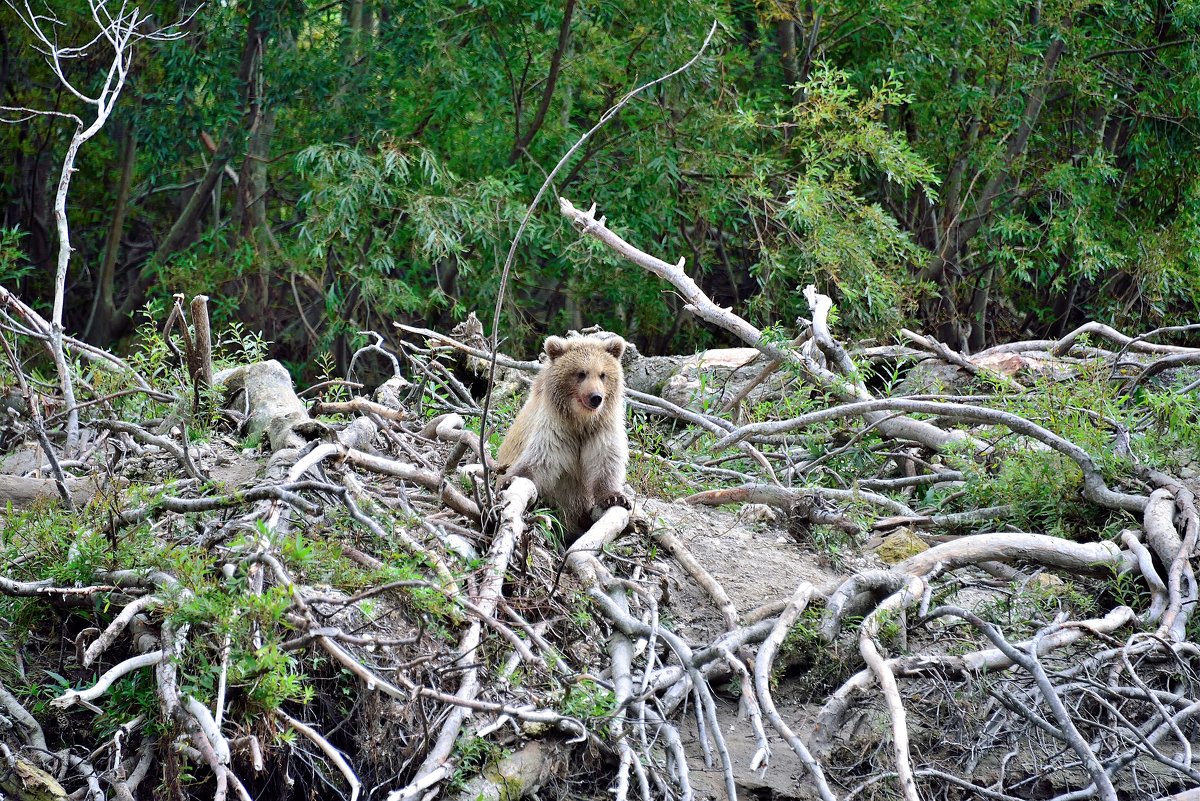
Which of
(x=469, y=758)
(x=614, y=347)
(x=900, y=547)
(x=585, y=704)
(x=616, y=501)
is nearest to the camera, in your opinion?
(x=469, y=758)

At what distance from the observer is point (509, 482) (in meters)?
5.05

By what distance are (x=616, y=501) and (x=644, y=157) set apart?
8.56 metres

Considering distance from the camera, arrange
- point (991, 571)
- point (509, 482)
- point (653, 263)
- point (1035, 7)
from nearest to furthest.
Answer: point (509, 482) → point (991, 571) → point (653, 263) → point (1035, 7)

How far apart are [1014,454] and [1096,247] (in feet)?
23.9

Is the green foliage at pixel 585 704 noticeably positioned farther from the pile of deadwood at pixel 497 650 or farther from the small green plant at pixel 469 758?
the small green plant at pixel 469 758

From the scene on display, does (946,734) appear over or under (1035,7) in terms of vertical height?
under

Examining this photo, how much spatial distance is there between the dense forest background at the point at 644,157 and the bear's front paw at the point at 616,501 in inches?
260

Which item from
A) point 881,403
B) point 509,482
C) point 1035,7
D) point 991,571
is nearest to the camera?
point 509,482

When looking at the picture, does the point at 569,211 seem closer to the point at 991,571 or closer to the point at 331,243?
the point at 991,571

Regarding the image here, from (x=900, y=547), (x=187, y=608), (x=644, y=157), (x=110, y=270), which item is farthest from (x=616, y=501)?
(x=110, y=270)

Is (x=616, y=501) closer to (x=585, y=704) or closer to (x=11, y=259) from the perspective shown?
(x=585, y=704)

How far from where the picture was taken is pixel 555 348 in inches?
229

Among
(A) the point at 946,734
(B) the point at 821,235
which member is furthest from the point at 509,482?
(B) the point at 821,235

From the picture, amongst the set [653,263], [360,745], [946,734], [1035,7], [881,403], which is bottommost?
[946,734]
